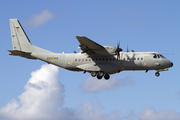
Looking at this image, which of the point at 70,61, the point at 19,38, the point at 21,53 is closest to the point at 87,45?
the point at 70,61

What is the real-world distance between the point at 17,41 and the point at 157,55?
19152mm

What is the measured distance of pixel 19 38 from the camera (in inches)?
1609

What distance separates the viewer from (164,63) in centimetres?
3606

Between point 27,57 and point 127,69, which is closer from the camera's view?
point 127,69

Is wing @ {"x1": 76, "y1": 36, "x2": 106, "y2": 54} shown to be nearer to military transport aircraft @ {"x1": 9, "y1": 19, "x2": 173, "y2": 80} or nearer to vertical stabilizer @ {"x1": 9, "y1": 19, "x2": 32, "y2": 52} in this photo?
military transport aircraft @ {"x1": 9, "y1": 19, "x2": 173, "y2": 80}

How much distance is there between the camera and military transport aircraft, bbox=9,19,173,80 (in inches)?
1414

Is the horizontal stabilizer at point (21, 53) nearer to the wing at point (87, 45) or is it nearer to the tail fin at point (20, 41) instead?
the tail fin at point (20, 41)

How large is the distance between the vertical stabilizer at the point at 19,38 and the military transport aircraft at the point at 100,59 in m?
1.00

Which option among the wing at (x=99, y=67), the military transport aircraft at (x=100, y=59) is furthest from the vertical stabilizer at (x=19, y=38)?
the wing at (x=99, y=67)

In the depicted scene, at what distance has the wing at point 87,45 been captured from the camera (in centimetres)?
3387

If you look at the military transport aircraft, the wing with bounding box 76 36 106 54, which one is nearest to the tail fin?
the military transport aircraft

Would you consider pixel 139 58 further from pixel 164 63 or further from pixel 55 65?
pixel 55 65

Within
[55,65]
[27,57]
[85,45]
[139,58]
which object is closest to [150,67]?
[139,58]

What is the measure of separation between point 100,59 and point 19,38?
12.1 meters
